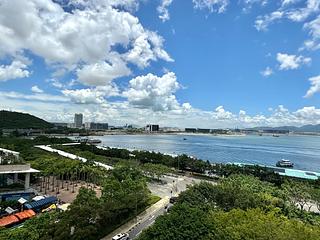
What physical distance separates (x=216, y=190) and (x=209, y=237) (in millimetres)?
10023

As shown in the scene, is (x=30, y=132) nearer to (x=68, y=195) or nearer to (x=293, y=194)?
(x=68, y=195)

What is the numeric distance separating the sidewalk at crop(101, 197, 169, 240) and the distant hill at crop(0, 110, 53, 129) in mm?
152142

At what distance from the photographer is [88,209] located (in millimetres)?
21500

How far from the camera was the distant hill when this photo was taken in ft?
546

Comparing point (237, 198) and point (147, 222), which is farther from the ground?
point (237, 198)

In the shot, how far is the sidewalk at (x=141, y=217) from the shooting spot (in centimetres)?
2542

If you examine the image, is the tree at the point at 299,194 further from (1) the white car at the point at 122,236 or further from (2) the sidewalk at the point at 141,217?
(1) the white car at the point at 122,236

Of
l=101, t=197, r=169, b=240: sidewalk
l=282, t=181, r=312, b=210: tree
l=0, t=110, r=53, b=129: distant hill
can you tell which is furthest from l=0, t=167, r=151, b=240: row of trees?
l=0, t=110, r=53, b=129: distant hill

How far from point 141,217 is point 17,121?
16655 centimetres

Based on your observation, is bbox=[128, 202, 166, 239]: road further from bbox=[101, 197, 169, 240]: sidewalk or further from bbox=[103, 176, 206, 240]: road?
bbox=[101, 197, 169, 240]: sidewalk

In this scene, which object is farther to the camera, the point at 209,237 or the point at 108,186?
the point at 108,186

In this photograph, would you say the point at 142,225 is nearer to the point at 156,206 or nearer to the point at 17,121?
the point at 156,206

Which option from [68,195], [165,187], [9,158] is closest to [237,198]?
[165,187]

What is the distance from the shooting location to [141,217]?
29172mm
